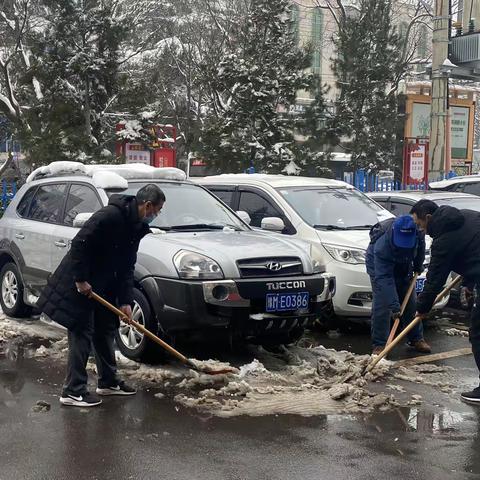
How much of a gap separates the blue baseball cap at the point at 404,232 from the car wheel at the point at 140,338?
7.80ft

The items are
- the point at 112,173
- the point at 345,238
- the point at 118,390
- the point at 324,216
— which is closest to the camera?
the point at 118,390

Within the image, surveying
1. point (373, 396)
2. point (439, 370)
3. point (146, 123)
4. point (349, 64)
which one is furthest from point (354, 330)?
point (349, 64)

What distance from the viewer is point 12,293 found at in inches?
334

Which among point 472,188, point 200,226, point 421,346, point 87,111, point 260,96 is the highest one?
point 260,96

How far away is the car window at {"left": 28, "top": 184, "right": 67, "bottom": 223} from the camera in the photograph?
7.89m

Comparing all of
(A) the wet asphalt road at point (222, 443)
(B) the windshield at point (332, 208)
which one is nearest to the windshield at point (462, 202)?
(B) the windshield at point (332, 208)

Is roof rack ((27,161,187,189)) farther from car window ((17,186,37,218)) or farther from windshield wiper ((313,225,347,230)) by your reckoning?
windshield wiper ((313,225,347,230))

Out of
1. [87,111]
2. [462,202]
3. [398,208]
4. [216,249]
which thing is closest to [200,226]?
[216,249]

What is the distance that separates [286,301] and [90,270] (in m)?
1.80

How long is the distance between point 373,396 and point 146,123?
390 inches

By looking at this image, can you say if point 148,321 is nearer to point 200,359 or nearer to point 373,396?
point 200,359

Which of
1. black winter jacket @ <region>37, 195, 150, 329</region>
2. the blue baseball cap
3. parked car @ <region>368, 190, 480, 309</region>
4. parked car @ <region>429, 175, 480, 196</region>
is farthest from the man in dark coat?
parked car @ <region>429, 175, 480, 196</region>

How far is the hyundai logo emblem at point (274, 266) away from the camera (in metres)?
6.43

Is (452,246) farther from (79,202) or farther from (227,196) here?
(227,196)
